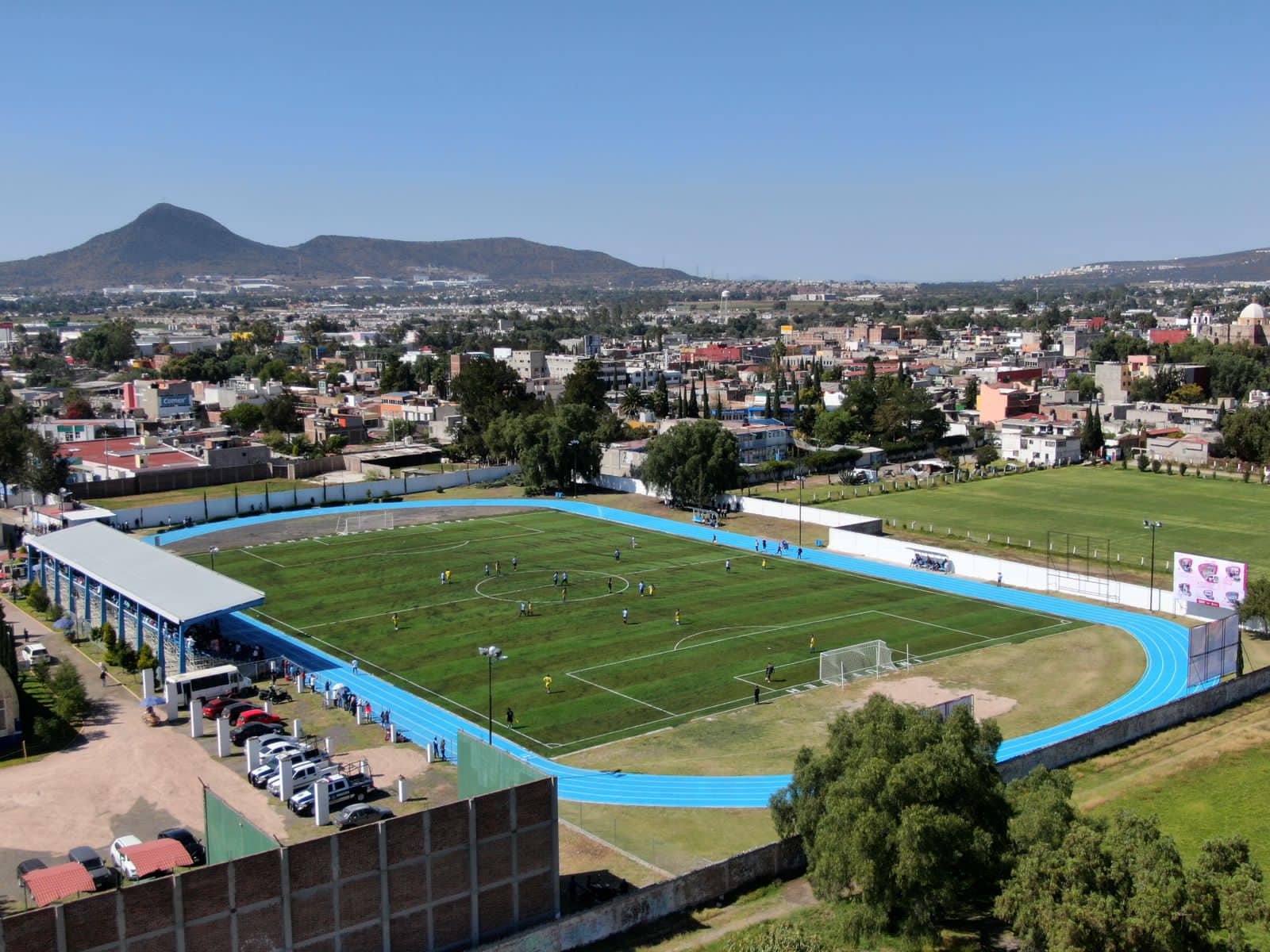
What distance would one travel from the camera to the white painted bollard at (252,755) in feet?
93.0

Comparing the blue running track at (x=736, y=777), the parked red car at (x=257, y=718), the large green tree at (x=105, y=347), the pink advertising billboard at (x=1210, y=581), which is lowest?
the blue running track at (x=736, y=777)

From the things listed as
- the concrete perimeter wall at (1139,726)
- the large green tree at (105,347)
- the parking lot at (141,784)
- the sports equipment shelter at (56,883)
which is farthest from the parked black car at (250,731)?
the large green tree at (105,347)

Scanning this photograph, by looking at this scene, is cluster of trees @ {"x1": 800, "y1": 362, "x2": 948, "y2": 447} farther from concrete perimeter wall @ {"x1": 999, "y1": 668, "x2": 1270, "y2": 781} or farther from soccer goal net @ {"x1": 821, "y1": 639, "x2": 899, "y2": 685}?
concrete perimeter wall @ {"x1": 999, "y1": 668, "x2": 1270, "y2": 781}

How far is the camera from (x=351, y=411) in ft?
346

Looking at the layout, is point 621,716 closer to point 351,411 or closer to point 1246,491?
point 1246,491

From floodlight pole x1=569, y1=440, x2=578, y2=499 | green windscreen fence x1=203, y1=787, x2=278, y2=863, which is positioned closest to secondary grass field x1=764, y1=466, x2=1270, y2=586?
floodlight pole x1=569, y1=440, x2=578, y2=499

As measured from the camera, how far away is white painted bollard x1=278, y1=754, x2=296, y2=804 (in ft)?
88.1

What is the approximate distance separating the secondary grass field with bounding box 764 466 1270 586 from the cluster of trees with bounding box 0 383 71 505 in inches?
1711

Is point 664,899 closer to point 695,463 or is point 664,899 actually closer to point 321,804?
point 321,804

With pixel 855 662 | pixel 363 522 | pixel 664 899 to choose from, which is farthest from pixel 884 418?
pixel 664 899

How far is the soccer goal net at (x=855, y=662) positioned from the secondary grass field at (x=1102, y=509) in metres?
19.7

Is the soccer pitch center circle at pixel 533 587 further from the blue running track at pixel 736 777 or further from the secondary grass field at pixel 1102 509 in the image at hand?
the secondary grass field at pixel 1102 509

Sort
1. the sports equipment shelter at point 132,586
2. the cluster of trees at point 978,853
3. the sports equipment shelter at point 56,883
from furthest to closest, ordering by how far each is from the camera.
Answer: the sports equipment shelter at point 132,586, the sports equipment shelter at point 56,883, the cluster of trees at point 978,853

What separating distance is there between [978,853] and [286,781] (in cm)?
1581
